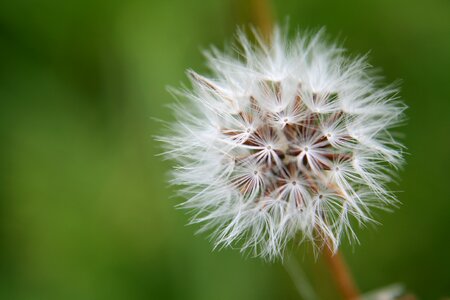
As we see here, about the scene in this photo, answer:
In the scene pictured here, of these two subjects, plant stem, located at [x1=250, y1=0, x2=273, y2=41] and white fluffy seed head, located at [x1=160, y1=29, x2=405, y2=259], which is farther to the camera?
plant stem, located at [x1=250, y1=0, x2=273, y2=41]

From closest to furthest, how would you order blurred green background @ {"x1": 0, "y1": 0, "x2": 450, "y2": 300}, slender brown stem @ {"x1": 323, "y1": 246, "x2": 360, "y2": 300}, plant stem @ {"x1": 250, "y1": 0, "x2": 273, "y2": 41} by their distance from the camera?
slender brown stem @ {"x1": 323, "y1": 246, "x2": 360, "y2": 300}, plant stem @ {"x1": 250, "y1": 0, "x2": 273, "y2": 41}, blurred green background @ {"x1": 0, "y1": 0, "x2": 450, "y2": 300}

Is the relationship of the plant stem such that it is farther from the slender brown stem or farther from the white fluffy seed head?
the slender brown stem

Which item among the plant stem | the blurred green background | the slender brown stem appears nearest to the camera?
the slender brown stem

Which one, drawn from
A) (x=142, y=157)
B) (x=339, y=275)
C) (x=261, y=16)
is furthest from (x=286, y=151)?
(x=142, y=157)

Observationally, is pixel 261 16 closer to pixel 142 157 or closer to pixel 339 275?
pixel 142 157

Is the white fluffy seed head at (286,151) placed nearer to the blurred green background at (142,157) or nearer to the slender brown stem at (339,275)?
the slender brown stem at (339,275)

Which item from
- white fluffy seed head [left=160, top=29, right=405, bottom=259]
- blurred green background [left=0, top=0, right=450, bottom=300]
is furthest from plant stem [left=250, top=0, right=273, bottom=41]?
white fluffy seed head [left=160, top=29, right=405, bottom=259]
